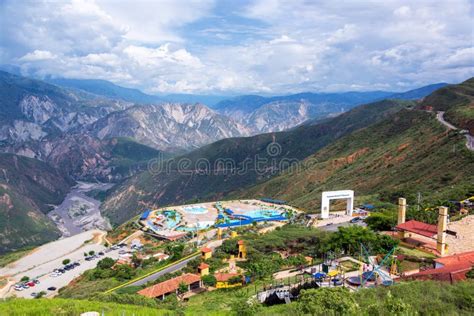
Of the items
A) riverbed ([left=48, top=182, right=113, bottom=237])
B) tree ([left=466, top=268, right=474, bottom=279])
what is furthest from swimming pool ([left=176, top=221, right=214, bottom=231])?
riverbed ([left=48, top=182, right=113, bottom=237])

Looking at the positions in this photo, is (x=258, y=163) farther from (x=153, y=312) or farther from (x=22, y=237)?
(x=153, y=312)

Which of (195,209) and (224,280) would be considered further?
(195,209)

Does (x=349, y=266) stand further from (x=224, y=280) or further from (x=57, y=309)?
(x=57, y=309)

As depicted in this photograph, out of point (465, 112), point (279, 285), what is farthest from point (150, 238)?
point (465, 112)

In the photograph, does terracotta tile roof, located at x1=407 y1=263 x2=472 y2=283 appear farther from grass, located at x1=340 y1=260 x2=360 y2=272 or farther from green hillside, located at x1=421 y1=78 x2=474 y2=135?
green hillside, located at x1=421 y1=78 x2=474 y2=135

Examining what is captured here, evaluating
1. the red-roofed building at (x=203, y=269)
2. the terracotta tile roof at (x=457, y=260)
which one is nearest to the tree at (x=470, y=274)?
the terracotta tile roof at (x=457, y=260)

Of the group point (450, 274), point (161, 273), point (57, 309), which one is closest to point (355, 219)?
point (161, 273)
